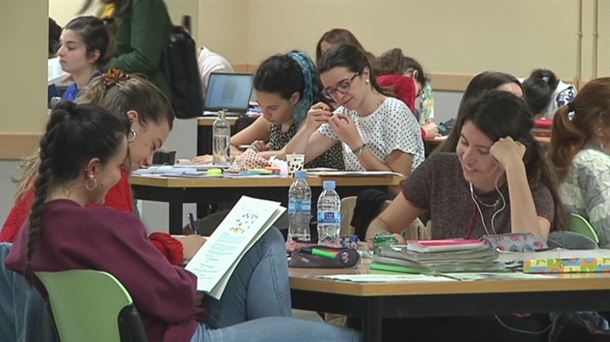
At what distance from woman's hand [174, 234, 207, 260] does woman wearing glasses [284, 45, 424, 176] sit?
7.67ft

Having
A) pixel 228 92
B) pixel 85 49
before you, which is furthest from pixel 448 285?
pixel 228 92

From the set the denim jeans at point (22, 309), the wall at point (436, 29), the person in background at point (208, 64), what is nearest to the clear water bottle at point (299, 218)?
the denim jeans at point (22, 309)

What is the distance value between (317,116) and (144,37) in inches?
54.9

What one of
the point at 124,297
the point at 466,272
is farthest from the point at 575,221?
the point at 124,297

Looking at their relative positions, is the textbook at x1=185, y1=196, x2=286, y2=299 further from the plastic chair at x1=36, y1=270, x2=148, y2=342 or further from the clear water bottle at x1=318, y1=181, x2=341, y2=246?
the clear water bottle at x1=318, y1=181, x2=341, y2=246

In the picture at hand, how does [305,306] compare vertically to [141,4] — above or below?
below

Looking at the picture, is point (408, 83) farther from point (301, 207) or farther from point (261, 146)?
point (301, 207)

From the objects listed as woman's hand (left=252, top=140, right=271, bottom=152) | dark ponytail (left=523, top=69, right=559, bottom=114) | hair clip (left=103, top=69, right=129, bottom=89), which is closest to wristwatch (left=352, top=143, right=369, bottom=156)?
woman's hand (left=252, top=140, right=271, bottom=152)

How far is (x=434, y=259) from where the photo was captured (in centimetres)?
326

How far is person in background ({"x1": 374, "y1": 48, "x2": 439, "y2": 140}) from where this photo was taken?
7.77 m

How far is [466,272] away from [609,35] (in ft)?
31.3

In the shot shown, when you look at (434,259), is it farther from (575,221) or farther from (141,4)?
(141,4)

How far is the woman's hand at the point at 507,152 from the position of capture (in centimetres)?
398

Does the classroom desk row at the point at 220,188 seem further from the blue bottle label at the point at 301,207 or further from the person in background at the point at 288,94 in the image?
the blue bottle label at the point at 301,207
